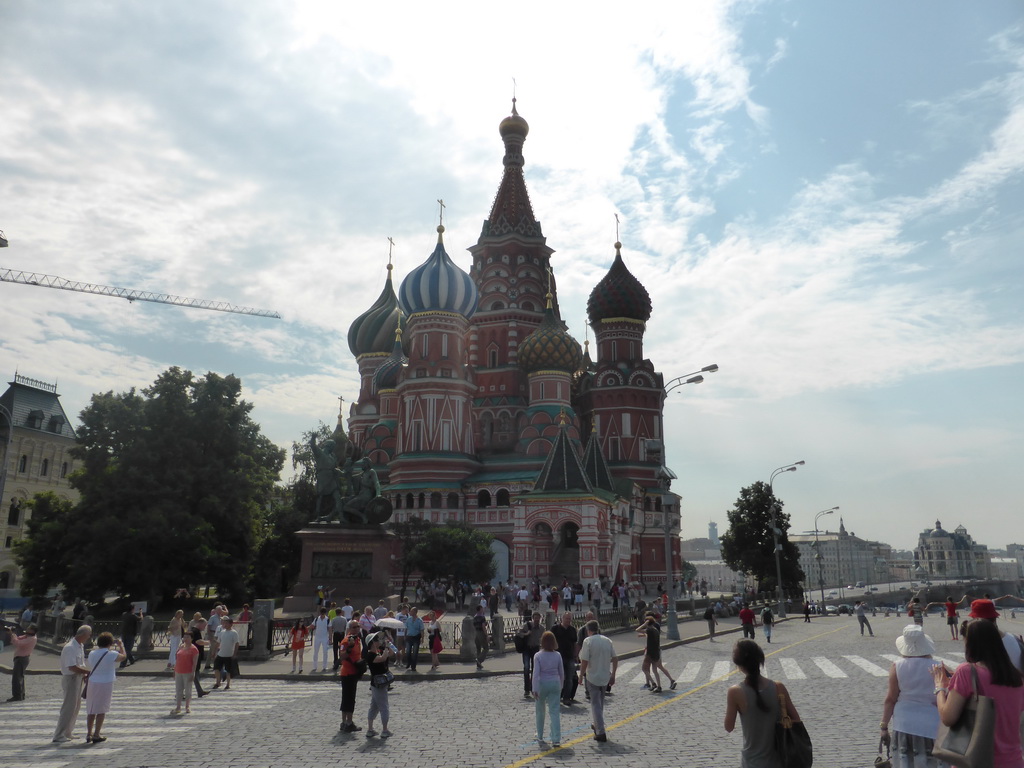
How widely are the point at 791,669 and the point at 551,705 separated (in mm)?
10477

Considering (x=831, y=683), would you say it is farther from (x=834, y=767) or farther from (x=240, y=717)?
(x=240, y=717)

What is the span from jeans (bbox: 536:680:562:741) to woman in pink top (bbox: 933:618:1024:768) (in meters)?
6.05

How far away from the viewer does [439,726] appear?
473 inches

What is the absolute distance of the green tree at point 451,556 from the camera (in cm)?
4306

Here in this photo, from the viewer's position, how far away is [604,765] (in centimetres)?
924

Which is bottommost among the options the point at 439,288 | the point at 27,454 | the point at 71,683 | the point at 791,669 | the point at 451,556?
the point at 791,669

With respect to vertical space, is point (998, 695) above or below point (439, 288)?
below

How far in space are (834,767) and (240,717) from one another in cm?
925

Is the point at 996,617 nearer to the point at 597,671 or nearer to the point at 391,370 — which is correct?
the point at 597,671

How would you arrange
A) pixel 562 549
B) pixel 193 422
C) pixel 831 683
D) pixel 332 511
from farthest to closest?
pixel 562 549, pixel 193 422, pixel 332 511, pixel 831 683

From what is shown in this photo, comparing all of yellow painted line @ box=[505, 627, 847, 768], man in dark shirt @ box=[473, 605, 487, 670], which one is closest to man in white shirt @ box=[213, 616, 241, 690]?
man in dark shirt @ box=[473, 605, 487, 670]

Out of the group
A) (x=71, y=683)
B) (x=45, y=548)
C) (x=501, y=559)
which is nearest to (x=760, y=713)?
A: (x=71, y=683)

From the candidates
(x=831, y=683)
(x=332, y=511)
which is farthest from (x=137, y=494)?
(x=831, y=683)

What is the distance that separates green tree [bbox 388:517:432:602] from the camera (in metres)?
43.3
